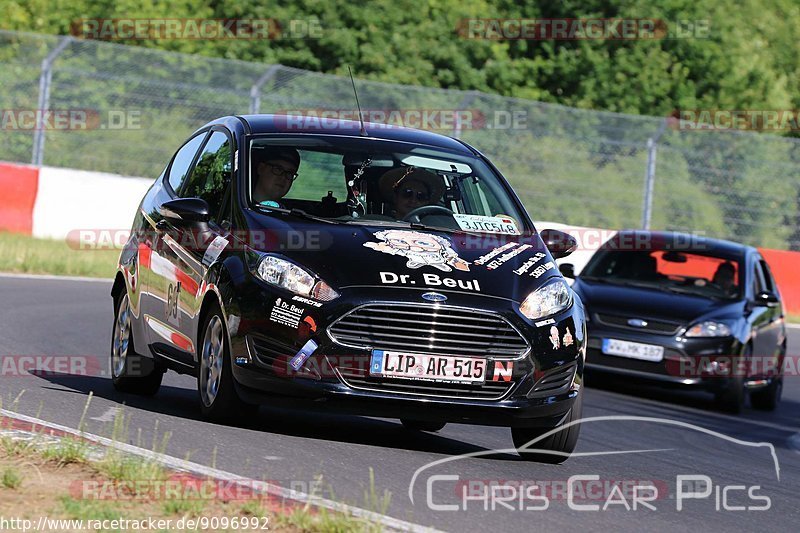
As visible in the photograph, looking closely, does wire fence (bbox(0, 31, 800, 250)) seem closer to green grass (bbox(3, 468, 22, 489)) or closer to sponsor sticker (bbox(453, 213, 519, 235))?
sponsor sticker (bbox(453, 213, 519, 235))

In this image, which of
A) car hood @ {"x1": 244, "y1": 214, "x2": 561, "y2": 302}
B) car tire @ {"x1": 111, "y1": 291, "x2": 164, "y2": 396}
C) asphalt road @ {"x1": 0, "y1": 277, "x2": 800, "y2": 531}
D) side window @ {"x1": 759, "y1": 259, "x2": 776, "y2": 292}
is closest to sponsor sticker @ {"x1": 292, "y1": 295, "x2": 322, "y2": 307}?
car hood @ {"x1": 244, "y1": 214, "x2": 561, "y2": 302}

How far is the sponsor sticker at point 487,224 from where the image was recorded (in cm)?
899

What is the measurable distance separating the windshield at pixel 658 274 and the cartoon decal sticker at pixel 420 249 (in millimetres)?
6968

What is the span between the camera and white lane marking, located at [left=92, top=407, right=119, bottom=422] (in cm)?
832

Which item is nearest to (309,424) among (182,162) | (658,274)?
(182,162)

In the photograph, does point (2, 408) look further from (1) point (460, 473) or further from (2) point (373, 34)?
(2) point (373, 34)

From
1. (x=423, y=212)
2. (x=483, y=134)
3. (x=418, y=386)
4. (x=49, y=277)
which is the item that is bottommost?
(x=418, y=386)

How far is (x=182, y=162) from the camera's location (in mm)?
10141

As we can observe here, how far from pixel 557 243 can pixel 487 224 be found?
A: 447 mm

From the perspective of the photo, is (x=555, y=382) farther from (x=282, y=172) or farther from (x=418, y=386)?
(x=282, y=172)

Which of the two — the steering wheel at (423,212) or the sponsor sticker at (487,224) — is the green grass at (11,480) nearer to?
the steering wheel at (423,212)

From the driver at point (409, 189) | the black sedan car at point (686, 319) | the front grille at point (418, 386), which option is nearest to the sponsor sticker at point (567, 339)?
the front grille at point (418, 386)

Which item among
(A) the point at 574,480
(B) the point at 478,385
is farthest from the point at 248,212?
(A) the point at 574,480

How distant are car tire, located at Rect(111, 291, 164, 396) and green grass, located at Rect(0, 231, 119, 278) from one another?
31.0 ft
